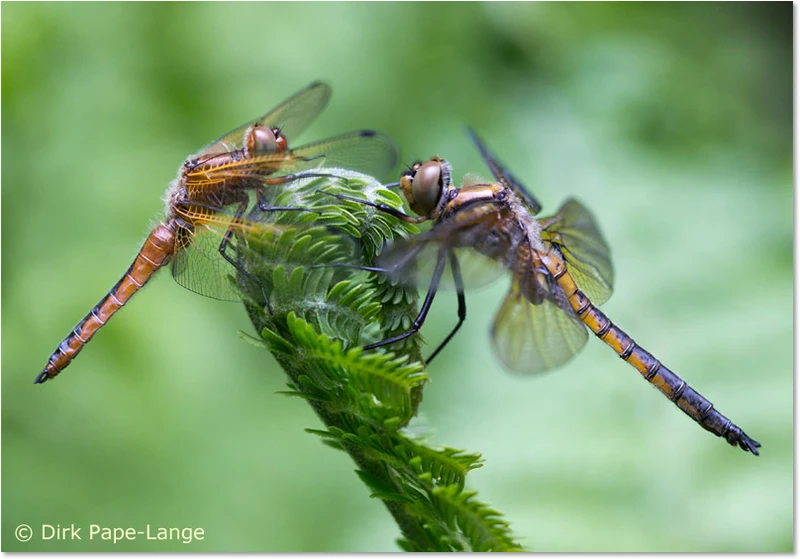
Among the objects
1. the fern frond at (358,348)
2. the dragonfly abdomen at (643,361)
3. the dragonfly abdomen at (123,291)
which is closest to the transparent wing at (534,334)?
the dragonfly abdomen at (643,361)

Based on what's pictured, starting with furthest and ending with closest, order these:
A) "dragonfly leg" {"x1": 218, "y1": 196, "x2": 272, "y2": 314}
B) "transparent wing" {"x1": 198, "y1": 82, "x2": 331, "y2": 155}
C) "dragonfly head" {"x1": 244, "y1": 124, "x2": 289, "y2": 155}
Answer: "transparent wing" {"x1": 198, "y1": 82, "x2": 331, "y2": 155} < "dragonfly head" {"x1": 244, "y1": 124, "x2": 289, "y2": 155} < "dragonfly leg" {"x1": 218, "y1": 196, "x2": 272, "y2": 314}

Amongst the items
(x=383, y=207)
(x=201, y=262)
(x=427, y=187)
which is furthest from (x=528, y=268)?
(x=201, y=262)

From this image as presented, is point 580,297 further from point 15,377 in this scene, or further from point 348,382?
point 15,377

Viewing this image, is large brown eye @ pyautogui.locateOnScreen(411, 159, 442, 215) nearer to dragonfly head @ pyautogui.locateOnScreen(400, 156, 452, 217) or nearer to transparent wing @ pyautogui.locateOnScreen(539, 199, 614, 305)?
dragonfly head @ pyautogui.locateOnScreen(400, 156, 452, 217)

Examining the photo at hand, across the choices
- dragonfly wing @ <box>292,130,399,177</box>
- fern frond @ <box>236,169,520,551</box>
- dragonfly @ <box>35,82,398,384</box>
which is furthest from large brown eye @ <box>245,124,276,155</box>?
fern frond @ <box>236,169,520,551</box>

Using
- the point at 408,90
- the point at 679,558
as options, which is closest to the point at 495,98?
the point at 408,90

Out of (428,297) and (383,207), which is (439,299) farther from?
(383,207)
